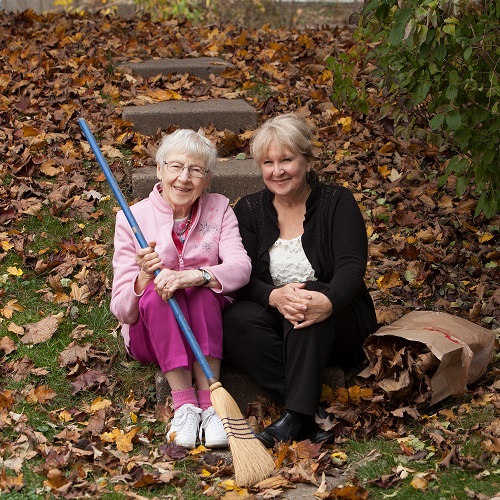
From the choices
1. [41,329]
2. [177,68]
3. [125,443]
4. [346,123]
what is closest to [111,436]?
[125,443]

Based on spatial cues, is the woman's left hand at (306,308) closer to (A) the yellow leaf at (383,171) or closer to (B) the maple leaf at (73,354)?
(B) the maple leaf at (73,354)

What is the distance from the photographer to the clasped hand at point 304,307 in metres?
3.94

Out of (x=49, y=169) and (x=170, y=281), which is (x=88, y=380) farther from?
(x=49, y=169)

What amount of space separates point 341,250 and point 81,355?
4.61ft

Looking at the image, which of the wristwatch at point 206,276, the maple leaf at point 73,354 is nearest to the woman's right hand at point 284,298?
the wristwatch at point 206,276

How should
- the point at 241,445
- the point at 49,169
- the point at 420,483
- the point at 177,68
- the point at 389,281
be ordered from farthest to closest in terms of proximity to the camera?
the point at 177,68, the point at 49,169, the point at 389,281, the point at 241,445, the point at 420,483

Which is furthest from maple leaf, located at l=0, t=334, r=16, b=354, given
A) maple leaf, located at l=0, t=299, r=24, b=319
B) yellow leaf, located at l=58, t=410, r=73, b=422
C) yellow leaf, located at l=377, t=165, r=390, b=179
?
yellow leaf, located at l=377, t=165, r=390, b=179

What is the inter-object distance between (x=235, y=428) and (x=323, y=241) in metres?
1.00

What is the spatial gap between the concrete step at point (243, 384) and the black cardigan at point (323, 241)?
373mm

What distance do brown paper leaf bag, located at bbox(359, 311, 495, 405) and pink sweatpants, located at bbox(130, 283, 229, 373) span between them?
2.35ft

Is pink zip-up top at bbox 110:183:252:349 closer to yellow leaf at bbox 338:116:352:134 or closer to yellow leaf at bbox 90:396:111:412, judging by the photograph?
yellow leaf at bbox 90:396:111:412

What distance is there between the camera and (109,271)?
16.8 feet

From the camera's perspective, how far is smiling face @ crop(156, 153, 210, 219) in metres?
4.16

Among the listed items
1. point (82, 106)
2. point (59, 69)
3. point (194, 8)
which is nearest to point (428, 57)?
point (82, 106)
